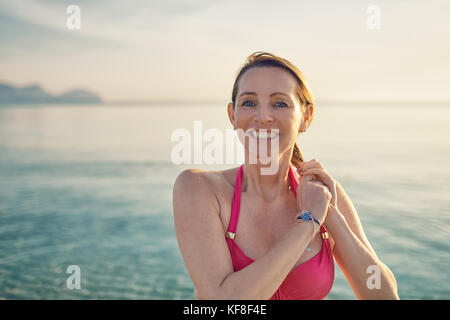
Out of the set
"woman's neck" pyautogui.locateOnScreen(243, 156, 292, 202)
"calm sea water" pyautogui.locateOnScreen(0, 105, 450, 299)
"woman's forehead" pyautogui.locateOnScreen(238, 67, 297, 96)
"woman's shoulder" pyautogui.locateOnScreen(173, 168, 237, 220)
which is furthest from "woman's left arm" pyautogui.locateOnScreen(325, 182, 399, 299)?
"calm sea water" pyautogui.locateOnScreen(0, 105, 450, 299)

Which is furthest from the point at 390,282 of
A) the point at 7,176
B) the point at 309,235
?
the point at 7,176

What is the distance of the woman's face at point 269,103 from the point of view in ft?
7.45

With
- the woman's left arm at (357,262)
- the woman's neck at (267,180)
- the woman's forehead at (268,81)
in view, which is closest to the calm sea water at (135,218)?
the woman's neck at (267,180)

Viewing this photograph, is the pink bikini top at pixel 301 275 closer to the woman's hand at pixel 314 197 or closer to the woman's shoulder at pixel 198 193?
the woman's shoulder at pixel 198 193

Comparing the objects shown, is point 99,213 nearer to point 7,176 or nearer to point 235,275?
point 7,176

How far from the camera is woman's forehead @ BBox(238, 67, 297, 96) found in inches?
89.8

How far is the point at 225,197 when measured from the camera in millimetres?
2275

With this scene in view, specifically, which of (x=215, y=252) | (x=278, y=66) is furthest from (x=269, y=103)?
(x=215, y=252)

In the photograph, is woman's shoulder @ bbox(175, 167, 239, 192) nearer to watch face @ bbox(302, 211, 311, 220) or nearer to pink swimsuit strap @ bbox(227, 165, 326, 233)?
pink swimsuit strap @ bbox(227, 165, 326, 233)

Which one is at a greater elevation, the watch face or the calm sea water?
the watch face

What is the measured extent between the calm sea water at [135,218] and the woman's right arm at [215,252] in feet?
13.2

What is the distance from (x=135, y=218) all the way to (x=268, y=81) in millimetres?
6510

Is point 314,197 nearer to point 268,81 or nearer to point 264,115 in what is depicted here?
point 264,115

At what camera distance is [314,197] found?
2.29 metres
